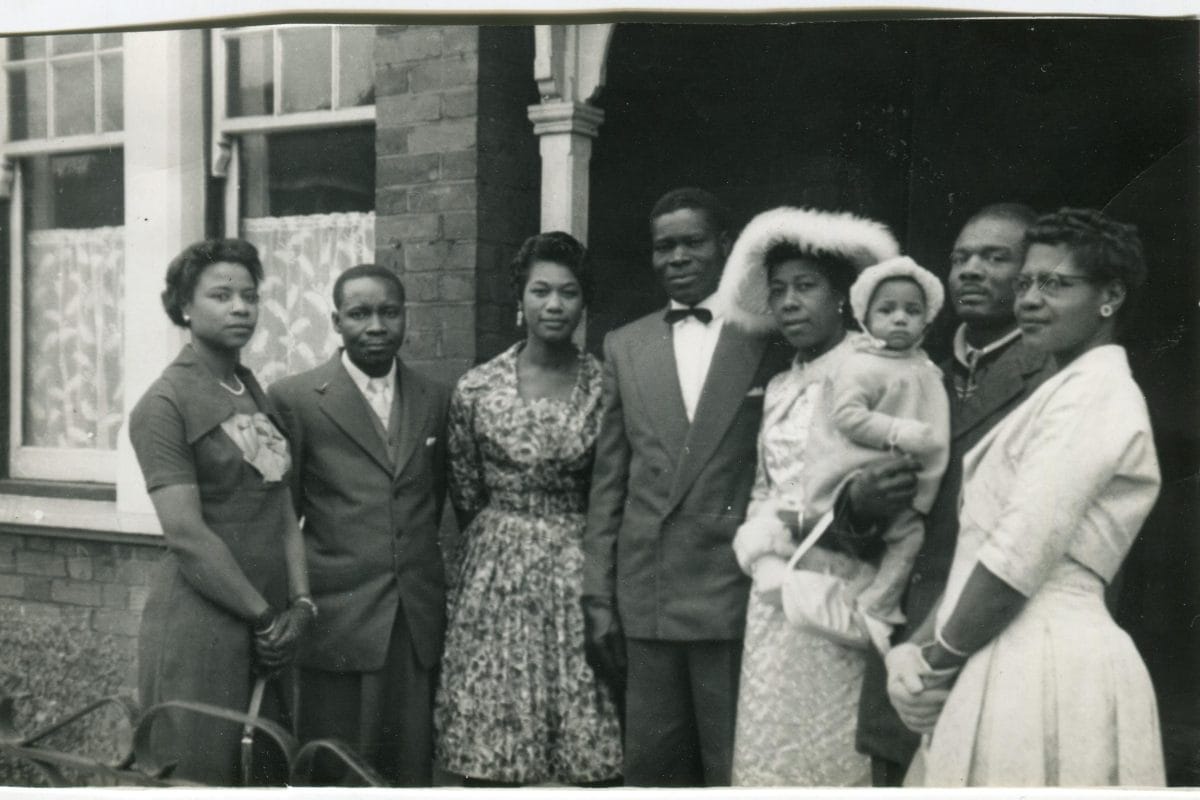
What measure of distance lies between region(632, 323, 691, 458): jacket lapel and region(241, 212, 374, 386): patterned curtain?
1166 millimetres

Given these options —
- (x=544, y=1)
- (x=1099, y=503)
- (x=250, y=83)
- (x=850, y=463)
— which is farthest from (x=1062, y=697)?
(x=250, y=83)

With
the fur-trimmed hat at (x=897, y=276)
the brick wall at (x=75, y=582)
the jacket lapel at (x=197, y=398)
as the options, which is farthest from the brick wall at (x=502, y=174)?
the brick wall at (x=75, y=582)

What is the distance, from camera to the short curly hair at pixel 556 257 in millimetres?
3666

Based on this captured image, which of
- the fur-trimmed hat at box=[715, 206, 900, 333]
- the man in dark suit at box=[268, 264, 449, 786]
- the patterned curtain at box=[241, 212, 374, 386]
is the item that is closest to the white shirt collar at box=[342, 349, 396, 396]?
the man in dark suit at box=[268, 264, 449, 786]

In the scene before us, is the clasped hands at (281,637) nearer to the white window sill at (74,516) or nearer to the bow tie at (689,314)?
the white window sill at (74,516)

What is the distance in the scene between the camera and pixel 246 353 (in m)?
4.22

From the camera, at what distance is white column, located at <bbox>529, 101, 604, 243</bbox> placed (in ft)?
13.1

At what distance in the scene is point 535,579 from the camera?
3.59 m

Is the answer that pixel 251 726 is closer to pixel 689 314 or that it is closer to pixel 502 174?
pixel 689 314

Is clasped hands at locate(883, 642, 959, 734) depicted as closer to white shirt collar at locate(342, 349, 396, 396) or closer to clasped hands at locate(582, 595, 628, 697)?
clasped hands at locate(582, 595, 628, 697)

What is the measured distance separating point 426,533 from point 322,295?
3.22 feet

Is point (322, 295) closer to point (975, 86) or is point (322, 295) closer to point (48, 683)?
point (48, 683)

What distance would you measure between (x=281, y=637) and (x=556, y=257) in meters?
1.41

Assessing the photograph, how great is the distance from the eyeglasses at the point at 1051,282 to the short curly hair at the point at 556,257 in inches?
50.0
